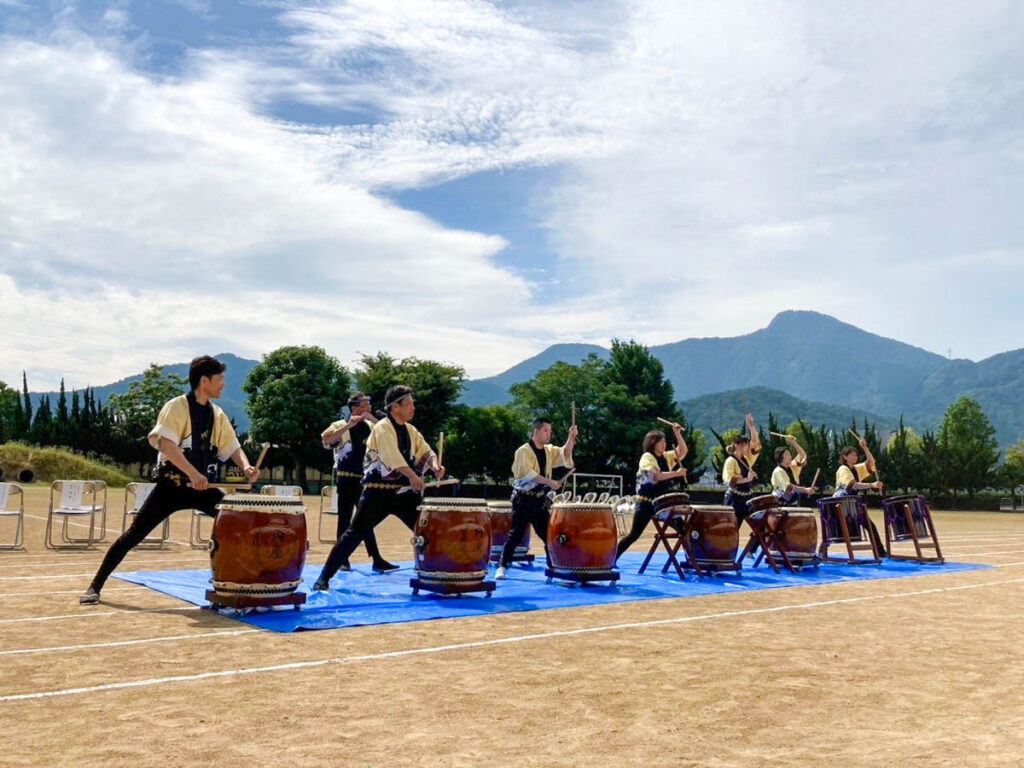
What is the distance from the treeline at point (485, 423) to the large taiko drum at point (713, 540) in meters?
43.5

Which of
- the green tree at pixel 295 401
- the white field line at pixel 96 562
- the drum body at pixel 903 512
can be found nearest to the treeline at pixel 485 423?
the green tree at pixel 295 401

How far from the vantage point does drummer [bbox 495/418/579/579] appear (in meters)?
10.6

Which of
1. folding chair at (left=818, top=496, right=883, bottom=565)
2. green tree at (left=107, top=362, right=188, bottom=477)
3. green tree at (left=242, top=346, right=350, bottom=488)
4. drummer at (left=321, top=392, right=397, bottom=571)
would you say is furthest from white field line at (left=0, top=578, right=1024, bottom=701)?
green tree at (left=107, top=362, right=188, bottom=477)

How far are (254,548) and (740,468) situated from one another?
848 centimetres

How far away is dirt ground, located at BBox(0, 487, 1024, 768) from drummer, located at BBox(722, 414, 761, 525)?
4925mm

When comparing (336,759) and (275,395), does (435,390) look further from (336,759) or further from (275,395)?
(336,759)

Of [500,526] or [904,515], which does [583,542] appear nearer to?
[500,526]

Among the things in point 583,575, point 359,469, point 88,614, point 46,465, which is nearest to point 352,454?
point 359,469

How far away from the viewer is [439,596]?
8.73 m

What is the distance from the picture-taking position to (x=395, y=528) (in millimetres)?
22047

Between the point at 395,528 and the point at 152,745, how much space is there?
1838cm

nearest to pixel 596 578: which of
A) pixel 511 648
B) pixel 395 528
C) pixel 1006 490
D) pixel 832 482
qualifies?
pixel 511 648

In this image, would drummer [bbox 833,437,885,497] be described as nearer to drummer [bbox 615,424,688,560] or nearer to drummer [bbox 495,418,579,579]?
drummer [bbox 615,424,688,560]

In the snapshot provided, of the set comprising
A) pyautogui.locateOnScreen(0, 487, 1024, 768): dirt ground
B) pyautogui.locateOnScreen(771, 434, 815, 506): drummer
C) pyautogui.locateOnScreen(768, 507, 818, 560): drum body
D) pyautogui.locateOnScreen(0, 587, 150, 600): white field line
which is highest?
pyautogui.locateOnScreen(771, 434, 815, 506): drummer
